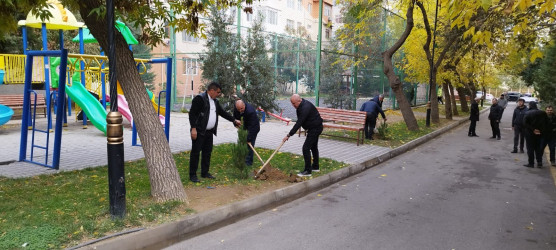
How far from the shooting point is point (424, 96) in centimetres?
3284

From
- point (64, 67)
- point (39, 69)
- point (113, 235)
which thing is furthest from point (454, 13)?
point (39, 69)

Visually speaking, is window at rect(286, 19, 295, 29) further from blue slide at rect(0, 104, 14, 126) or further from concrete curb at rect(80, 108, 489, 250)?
concrete curb at rect(80, 108, 489, 250)

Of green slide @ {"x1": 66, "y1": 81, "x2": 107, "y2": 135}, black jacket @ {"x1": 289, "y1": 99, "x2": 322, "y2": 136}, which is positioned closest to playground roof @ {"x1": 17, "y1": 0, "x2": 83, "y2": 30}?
green slide @ {"x1": 66, "y1": 81, "x2": 107, "y2": 135}

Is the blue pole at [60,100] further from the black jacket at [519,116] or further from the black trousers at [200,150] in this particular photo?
the black jacket at [519,116]

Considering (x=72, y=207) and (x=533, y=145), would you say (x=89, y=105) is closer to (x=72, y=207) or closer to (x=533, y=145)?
(x=72, y=207)

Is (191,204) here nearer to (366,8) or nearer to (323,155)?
(323,155)

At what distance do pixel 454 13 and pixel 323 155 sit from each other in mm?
5640

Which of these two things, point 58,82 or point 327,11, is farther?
point 327,11

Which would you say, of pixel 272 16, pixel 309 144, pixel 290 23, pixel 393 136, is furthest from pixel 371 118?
pixel 290 23

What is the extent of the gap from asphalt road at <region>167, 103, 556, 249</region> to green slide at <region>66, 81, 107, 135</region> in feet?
21.8

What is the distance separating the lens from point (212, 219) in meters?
5.16

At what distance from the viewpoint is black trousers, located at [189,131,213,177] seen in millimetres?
6473

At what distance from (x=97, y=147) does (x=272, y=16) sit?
108 ft

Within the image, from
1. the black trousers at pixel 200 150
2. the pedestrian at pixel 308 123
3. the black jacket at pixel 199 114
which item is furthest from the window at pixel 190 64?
the black jacket at pixel 199 114
